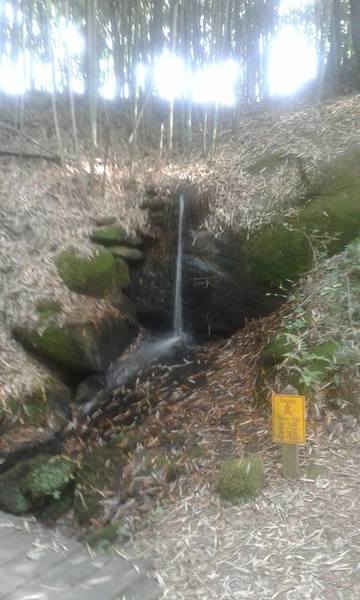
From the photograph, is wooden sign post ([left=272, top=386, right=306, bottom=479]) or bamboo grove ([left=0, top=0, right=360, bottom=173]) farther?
bamboo grove ([left=0, top=0, right=360, bottom=173])

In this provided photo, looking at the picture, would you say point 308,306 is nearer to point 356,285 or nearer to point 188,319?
point 356,285

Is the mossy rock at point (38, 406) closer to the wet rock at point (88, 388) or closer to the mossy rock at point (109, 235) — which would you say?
the wet rock at point (88, 388)

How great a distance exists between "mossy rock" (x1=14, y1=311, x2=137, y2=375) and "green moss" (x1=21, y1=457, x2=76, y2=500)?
1.27 m

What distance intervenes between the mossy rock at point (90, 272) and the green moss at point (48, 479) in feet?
6.88

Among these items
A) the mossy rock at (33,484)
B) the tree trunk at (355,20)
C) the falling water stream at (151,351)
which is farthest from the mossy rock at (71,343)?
the tree trunk at (355,20)

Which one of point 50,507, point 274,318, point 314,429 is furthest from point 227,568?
point 274,318

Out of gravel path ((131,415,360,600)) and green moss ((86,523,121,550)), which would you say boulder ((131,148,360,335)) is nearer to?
gravel path ((131,415,360,600))

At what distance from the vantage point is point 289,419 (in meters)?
2.94

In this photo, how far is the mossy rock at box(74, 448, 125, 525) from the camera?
3445 millimetres

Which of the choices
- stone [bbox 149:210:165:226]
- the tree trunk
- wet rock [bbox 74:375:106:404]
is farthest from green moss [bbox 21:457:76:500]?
the tree trunk

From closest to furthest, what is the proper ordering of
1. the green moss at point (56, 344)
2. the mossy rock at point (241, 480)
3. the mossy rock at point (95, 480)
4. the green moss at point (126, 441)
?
1. the mossy rock at point (241, 480)
2. the mossy rock at point (95, 480)
3. the green moss at point (126, 441)
4. the green moss at point (56, 344)

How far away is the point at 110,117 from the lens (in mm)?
7727

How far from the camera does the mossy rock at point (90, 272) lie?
536cm

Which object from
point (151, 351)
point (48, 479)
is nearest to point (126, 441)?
point (48, 479)
